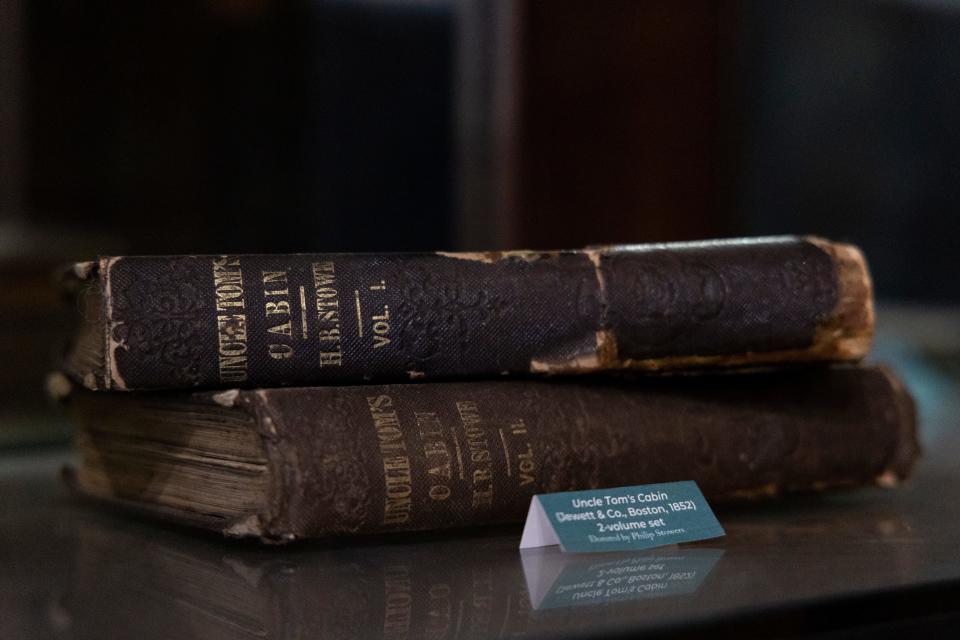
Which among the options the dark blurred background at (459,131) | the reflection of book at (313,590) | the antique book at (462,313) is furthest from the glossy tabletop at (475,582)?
the dark blurred background at (459,131)

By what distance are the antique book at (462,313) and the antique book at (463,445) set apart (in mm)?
23

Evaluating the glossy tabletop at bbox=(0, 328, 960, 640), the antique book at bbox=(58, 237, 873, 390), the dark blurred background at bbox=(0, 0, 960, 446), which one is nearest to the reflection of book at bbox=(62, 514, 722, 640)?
the glossy tabletop at bbox=(0, 328, 960, 640)

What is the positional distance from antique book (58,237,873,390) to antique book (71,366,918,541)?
0.02 metres

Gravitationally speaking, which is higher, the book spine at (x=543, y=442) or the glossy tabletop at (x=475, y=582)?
the book spine at (x=543, y=442)

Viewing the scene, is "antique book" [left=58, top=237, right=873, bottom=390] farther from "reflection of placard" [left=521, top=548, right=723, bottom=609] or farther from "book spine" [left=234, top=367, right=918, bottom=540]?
"reflection of placard" [left=521, top=548, right=723, bottom=609]

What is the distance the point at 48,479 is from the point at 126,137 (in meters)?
0.48

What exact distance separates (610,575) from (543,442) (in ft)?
0.39

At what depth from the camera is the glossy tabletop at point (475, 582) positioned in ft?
1.82

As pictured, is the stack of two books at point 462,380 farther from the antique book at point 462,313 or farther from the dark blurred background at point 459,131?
the dark blurred background at point 459,131

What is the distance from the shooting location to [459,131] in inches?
67.7

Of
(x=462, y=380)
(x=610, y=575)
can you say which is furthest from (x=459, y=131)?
(x=610, y=575)

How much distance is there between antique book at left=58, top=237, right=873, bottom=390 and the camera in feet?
2.26

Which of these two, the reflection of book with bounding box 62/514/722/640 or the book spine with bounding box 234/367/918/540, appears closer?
the reflection of book with bounding box 62/514/722/640

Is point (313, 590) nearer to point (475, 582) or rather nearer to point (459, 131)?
point (475, 582)
